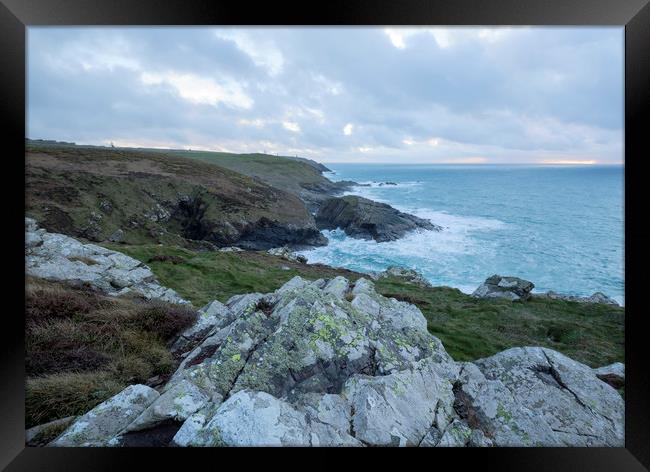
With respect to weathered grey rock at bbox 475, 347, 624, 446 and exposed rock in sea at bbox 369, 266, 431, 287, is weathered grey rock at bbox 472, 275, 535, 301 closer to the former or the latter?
exposed rock in sea at bbox 369, 266, 431, 287

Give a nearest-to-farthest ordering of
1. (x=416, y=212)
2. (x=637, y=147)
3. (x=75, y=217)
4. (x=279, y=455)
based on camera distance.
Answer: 1. (x=279, y=455)
2. (x=637, y=147)
3. (x=75, y=217)
4. (x=416, y=212)

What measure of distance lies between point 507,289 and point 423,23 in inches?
670

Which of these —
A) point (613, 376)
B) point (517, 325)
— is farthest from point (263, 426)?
point (517, 325)

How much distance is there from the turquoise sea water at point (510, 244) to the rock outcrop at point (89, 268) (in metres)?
17.4

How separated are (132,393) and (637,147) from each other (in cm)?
884

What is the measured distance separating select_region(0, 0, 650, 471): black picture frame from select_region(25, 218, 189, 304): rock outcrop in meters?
3.54

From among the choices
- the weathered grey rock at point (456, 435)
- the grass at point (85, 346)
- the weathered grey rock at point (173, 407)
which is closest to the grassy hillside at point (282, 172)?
the grass at point (85, 346)

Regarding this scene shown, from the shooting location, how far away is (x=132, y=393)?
4566mm

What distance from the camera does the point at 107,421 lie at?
432 centimetres

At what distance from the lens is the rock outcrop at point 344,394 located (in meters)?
4.26

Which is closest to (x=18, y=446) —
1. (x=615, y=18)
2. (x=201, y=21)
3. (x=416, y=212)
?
(x=201, y=21)

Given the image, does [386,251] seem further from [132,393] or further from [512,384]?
[132,393]

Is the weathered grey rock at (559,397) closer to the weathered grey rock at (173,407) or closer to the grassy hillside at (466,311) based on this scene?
the grassy hillside at (466,311)

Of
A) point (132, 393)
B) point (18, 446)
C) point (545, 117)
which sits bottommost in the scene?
point (18, 446)
